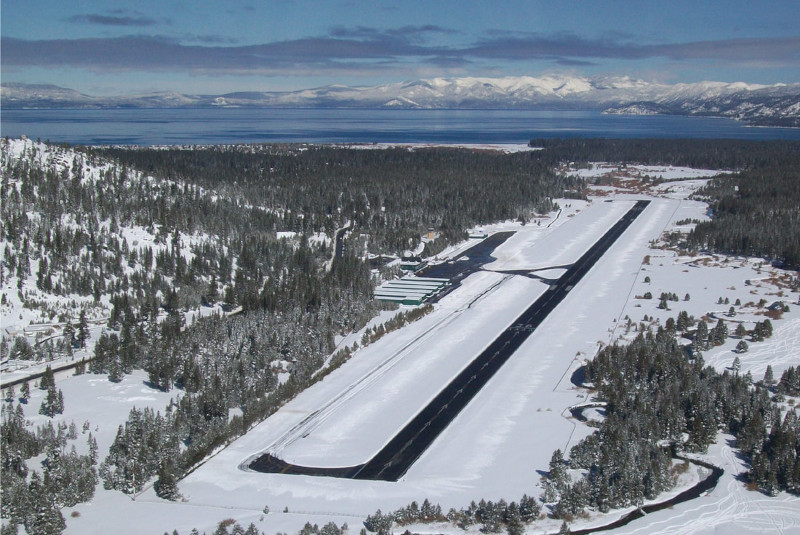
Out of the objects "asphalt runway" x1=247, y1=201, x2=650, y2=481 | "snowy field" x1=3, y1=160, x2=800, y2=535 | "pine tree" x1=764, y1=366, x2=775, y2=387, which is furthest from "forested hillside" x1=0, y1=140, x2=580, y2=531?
"pine tree" x1=764, y1=366, x2=775, y2=387

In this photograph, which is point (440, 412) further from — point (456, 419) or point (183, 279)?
point (183, 279)

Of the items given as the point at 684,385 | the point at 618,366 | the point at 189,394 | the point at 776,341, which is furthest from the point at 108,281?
the point at 776,341

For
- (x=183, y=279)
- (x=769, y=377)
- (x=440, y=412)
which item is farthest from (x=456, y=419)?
(x=183, y=279)

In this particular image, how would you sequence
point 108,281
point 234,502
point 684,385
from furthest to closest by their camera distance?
point 108,281 → point 684,385 → point 234,502

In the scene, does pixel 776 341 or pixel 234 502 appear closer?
pixel 234 502

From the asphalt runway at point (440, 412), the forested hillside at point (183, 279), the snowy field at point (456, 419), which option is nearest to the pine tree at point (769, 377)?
the snowy field at point (456, 419)

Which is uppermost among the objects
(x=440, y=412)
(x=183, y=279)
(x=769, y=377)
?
(x=183, y=279)

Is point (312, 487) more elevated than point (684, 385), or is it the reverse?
point (684, 385)

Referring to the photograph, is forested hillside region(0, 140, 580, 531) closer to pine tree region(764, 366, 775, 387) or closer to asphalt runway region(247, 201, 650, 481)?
asphalt runway region(247, 201, 650, 481)

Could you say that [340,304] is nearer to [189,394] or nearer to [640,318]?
[189,394]
